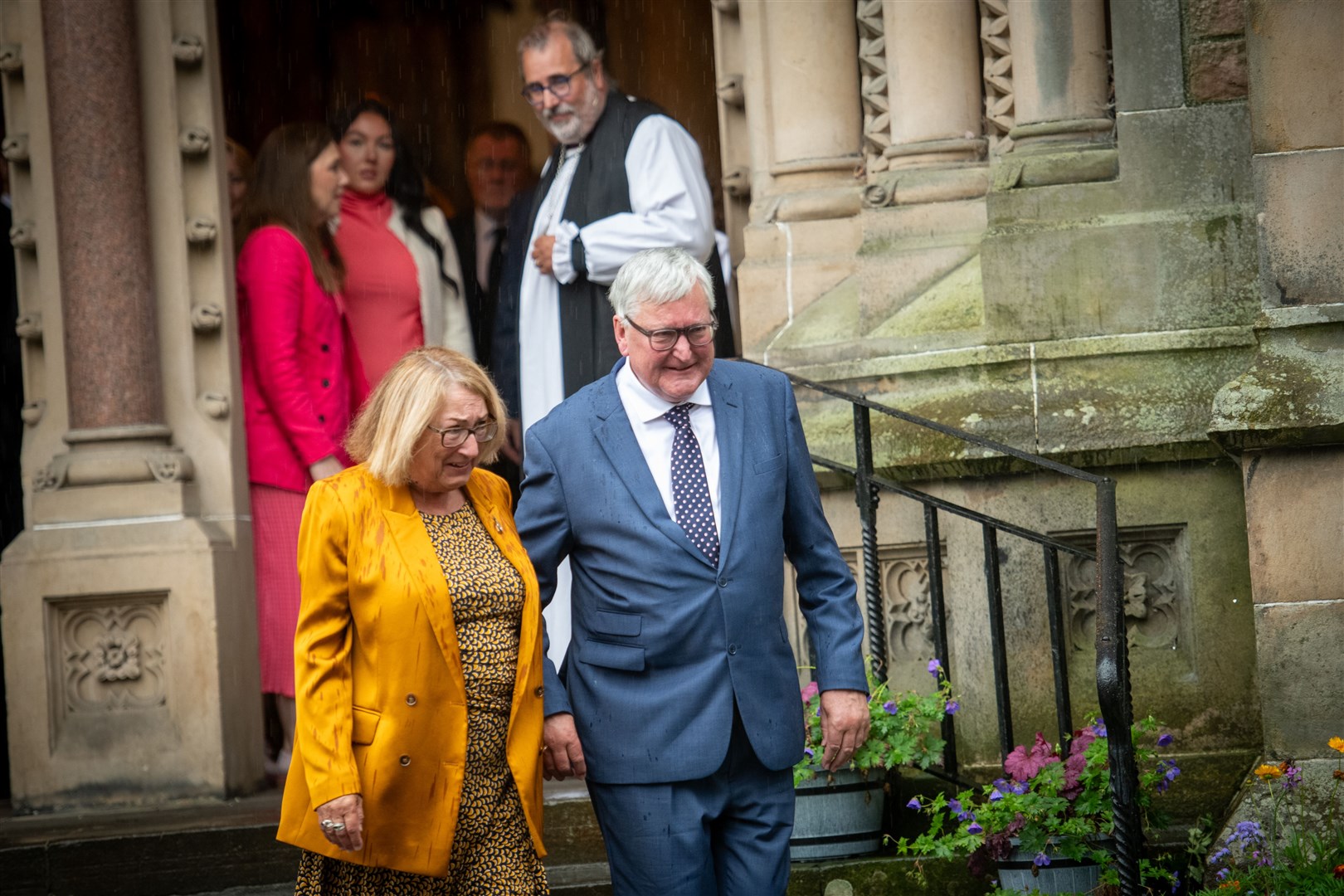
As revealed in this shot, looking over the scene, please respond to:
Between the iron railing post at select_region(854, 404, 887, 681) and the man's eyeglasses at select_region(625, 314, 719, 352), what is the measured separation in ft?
5.23

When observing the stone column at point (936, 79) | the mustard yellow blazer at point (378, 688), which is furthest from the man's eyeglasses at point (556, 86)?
the mustard yellow blazer at point (378, 688)

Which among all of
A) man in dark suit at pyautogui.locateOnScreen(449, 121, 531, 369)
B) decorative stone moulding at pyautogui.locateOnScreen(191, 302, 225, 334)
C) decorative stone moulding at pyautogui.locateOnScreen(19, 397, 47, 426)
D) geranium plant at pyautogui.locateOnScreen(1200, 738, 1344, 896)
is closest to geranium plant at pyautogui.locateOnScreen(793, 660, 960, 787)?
geranium plant at pyautogui.locateOnScreen(1200, 738, 1344, 896)

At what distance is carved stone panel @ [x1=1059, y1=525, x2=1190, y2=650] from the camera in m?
5.57

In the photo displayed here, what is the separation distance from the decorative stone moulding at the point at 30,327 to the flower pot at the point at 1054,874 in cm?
409

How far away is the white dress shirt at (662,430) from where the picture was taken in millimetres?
3867

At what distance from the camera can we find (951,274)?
6.10m

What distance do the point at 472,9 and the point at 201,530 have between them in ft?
12.4

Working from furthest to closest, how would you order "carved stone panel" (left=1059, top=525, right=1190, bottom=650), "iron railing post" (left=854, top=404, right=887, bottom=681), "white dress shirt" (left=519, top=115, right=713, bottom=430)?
"white dress shirt" (left=519, top=115, right=713, bottom=430), "carved stone panel" (left=1059, top=525, right=1190, bottom=650), "iron railing post" (left=854, top=404, right=887, bottom=681)

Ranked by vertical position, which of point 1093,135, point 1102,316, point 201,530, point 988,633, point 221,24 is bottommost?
point 988,633

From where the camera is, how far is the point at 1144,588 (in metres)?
5.57

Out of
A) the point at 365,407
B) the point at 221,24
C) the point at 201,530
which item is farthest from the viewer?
the point at 221,24

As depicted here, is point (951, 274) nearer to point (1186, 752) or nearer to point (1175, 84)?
point (1175, 84)

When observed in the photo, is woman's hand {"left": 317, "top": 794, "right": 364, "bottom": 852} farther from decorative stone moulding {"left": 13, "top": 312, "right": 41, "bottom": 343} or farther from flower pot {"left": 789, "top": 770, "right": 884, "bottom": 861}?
decorative stone moulding {"left": 13, "top": 312, "right": 41, "bottom": 343}

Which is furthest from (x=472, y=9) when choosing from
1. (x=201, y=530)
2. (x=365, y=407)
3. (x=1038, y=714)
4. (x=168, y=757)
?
(x=365, y=407)
